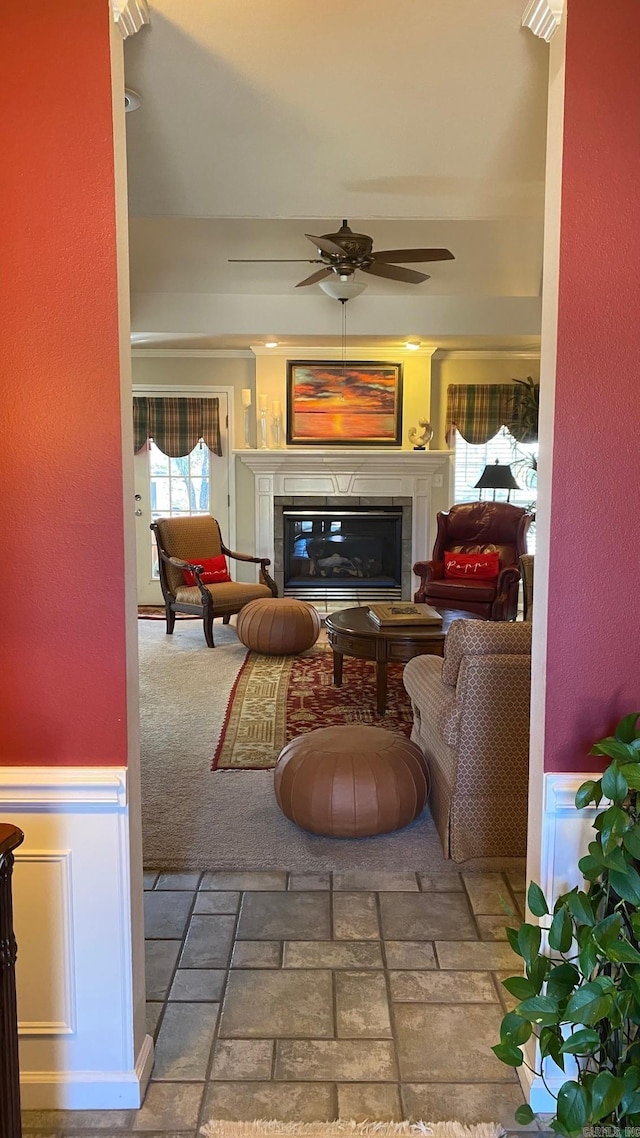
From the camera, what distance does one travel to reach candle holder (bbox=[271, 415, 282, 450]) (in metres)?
7.71

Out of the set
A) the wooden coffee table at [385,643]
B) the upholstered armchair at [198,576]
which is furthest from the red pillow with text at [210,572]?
the wooden coffee table at [385,643]

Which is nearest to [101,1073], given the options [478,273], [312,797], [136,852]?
[136,852]

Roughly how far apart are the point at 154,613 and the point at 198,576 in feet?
5.41

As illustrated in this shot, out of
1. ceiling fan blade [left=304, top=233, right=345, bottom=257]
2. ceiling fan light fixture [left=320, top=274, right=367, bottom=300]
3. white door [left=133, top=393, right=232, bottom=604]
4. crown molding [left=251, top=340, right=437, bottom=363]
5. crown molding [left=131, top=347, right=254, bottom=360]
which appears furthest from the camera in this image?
white door [left=133, top=393, right=232, bottom=604]

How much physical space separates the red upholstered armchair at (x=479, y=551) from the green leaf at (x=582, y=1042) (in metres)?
4.74

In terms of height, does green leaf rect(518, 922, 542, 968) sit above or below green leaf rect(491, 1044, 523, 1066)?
above

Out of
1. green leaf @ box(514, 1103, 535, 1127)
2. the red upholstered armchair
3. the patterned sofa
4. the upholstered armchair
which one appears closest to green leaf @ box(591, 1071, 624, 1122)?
green leaf @ box(514, 1103, 535, 1127)

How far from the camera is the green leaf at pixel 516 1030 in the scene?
150cm

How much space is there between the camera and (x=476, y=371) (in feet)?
26.1

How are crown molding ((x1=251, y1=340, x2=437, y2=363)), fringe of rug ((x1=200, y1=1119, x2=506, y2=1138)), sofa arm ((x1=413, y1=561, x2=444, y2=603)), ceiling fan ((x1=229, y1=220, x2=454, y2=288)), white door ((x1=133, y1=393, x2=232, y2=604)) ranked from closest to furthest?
1. fringe of rug ((x1=200, y1=1119, x2=506, y2=1138))
2. ceiling fan ((x1=229, y1=220, x2=454, y2=288))
3. sofa arm ((x1=413, y1=561, x2=444, y2=603))
4. crown molding ((x1=251, y1=340, x2=437, y2=363))
5. white door ((x1=133, y1=393, x2=232, y2=604))

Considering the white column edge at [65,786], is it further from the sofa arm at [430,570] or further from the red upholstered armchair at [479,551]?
the sofa arm at [430,570]

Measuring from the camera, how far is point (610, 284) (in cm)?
170

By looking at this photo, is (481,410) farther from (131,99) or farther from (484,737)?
(131,99)

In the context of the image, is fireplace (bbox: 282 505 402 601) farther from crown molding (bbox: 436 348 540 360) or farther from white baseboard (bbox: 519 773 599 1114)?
white baseboard (bbox: 519 773 599 1114)
